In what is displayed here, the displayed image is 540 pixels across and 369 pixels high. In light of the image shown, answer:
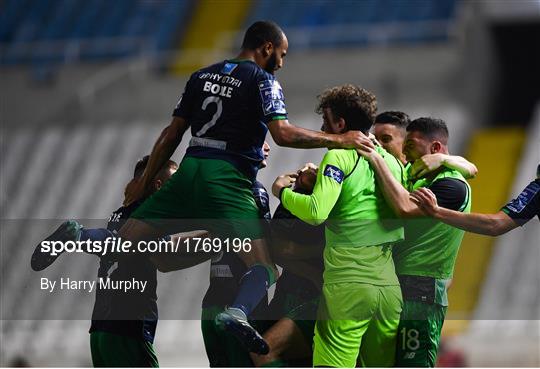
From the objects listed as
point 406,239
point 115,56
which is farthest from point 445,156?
point 115,56

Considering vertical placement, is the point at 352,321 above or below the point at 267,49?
below

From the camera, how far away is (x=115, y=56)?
19.0 meters

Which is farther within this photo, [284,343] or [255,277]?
[284,343]

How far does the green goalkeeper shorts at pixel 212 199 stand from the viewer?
6.43m

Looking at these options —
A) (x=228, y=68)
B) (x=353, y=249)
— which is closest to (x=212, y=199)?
(x=228, y=68)

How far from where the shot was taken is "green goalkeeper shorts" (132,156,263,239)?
6.43 m

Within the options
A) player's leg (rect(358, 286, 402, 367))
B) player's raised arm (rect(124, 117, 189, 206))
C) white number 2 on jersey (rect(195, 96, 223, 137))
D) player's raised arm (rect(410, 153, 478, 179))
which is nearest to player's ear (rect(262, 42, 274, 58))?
white number 2 on jersey (rect(195, 96, 223, 137))

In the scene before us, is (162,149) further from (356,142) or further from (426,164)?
(426,164)

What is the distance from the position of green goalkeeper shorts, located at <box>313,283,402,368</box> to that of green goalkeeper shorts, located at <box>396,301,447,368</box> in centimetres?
10

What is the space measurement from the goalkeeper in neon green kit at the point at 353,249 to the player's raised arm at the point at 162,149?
2.42 feet

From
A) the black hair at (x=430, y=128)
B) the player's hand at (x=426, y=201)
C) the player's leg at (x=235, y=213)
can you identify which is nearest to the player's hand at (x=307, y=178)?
the player's leg at (x=235, y=213)

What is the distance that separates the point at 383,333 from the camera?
6.21 m

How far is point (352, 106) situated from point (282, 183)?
1.79 feet

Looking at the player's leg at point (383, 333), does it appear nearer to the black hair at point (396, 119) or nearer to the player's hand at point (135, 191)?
the black hair at point (396, 119)
